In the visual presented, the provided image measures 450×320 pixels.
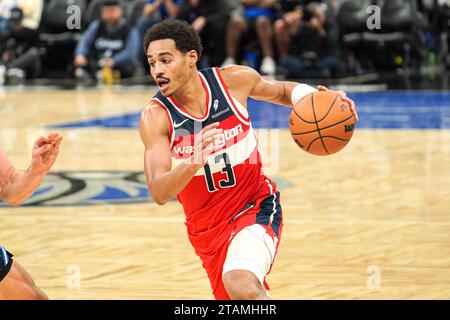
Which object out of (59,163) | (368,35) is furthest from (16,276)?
(368,35)

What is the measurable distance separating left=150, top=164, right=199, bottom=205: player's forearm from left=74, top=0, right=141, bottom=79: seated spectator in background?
52.9ft

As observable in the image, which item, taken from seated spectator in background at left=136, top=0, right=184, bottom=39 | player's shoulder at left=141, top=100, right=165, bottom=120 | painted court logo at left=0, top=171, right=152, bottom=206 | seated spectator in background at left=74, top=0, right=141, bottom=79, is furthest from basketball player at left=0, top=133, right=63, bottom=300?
seated spectator in background at left=74, top=0, right=141, bottom=79

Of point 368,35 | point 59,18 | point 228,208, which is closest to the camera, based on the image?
point 228,208

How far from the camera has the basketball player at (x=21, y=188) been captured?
15.3ft

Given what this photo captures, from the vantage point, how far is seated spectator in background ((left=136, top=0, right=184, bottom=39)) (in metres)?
20.1

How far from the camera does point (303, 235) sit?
26.3 feet

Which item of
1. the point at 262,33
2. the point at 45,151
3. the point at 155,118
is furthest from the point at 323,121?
the point at 262,33

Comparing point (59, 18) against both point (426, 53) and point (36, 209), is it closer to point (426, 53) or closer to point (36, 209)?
point (426, 53)

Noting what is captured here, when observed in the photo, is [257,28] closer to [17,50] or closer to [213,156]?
[17,50]

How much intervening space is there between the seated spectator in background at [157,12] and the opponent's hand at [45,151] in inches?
606

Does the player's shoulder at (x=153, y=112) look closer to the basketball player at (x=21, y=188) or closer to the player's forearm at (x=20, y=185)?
the basketball player at (x=21, y=188)

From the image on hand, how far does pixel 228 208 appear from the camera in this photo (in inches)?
209

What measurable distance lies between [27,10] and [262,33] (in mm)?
5139
